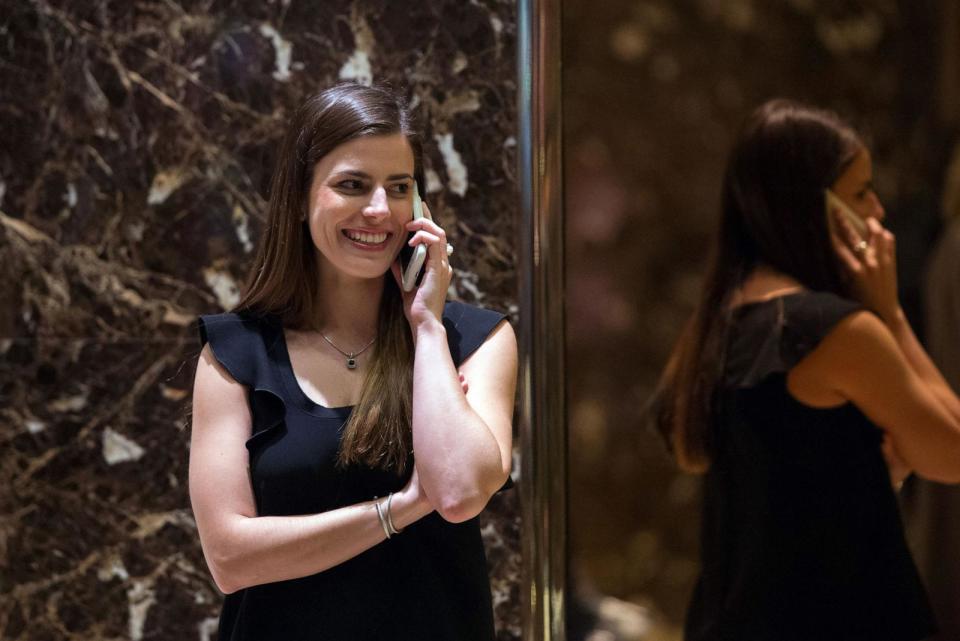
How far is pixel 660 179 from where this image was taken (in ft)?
1.67

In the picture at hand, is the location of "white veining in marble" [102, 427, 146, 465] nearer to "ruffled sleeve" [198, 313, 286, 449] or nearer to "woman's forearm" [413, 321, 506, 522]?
"ruffled sleeve" [198, 313, 286, 449]

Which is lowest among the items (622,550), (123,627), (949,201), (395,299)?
(123,627)

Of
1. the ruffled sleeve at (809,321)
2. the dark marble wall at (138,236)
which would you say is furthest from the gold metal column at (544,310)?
the dark marble wall at (138,236)

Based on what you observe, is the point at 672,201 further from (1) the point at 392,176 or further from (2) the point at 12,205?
(2) the point at 12,205

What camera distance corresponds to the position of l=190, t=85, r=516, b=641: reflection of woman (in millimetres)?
1173

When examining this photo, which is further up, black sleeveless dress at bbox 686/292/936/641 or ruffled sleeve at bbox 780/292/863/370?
ruffled sleeve at bbox 780/292/863/370

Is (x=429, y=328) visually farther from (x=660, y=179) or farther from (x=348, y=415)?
(x=660, y=179)

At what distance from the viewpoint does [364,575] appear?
1.21 meters

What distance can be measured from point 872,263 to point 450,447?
75 centimetres

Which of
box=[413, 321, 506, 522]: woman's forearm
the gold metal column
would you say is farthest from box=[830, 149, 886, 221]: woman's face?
box=[413, 321, 506, 522]: woman's forearm

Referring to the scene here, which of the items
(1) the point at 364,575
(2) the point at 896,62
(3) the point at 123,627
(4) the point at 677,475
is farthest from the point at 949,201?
(3) the point at 123,627

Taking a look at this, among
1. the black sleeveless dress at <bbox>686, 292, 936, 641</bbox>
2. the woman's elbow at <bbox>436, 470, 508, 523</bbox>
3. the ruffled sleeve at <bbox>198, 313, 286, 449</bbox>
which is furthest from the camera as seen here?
the ruffled sleeve at <bbox>198, 313, 286, 449</bbox>

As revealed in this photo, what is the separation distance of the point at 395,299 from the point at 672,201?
89 centimetres

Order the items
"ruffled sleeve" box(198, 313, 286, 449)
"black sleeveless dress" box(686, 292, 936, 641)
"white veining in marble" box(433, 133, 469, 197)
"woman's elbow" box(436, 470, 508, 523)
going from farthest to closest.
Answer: "white veining in marble" box(433, 133, 469, 197) → "ruffled sleeve" box(198, 313, 286, 449) → "woman's elbow" box(436, 470, 508, 523) → "black sleeveless dress" box(686, 292, 936, 641)
